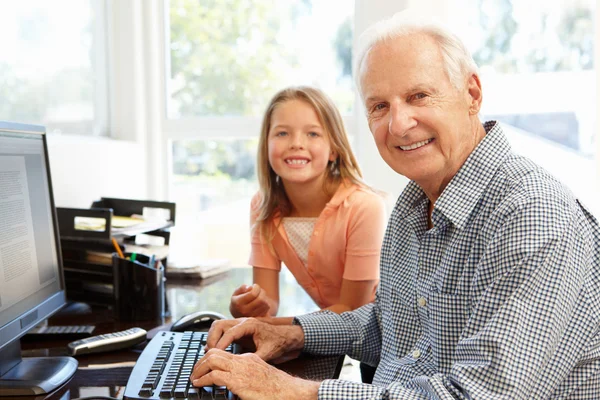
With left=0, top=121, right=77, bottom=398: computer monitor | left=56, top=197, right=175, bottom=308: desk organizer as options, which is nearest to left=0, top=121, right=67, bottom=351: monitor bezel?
left=0, top=121, right=77, bottom=398: computer monitor

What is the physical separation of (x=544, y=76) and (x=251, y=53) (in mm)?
1365

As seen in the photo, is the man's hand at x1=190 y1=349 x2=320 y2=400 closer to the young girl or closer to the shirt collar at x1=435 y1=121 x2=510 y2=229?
the shirt collar at x1=435 y1=121 x2=510 y2=229

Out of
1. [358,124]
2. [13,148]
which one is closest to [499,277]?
[13,148]

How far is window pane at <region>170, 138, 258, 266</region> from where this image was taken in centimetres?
322

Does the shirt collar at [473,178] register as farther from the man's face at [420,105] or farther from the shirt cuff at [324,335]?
the shirt cuff at [324,335]

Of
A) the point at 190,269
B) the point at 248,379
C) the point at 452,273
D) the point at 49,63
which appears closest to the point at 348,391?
the point at 248,379

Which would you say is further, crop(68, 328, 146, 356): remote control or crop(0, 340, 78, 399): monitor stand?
crop(68, 328, 146, 356): remote control

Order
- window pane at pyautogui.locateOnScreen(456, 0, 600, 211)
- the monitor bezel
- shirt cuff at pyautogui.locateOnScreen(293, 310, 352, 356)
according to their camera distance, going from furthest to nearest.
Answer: window pane at pyautogui.locateOnScreen(456, 0, 600, 211)
shirt cuff at pyautogui.locateOnScreen(293, 310, 352, 356)
the monitor bezel

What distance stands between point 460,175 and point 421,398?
391 mm

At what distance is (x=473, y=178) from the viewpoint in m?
1.14

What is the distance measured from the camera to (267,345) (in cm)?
132

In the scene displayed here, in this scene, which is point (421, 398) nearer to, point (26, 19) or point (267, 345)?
point (267, 345)

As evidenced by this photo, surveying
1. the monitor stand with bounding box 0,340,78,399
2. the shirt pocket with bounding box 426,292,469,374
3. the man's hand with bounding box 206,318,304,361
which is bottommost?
the monitor stand with bounding box 0,340,78,399

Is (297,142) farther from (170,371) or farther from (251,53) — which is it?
(251,53)
